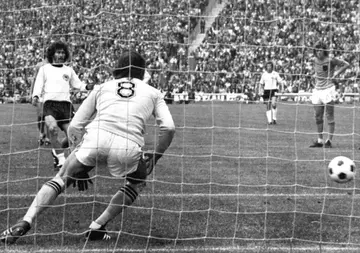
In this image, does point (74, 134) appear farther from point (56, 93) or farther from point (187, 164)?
point (187, 164)

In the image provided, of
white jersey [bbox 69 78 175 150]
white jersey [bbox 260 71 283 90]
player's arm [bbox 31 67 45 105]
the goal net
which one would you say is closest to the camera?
white jersey [bbox 69 78 175 150]

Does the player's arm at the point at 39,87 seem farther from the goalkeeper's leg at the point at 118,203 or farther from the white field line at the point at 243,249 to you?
the white field line at the point at 243,249

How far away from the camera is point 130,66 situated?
636 cm

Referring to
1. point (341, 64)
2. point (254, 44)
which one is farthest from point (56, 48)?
point (341, 64)

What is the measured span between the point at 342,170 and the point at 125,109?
9.90ft

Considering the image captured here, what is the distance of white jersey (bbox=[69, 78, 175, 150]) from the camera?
20.4 ft

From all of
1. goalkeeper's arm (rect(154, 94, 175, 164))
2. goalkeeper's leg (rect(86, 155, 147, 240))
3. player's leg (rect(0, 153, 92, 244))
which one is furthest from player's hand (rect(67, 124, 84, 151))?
goalkeeper's arm (rect(154, 94, 175, 164))

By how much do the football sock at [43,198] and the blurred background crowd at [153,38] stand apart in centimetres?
162

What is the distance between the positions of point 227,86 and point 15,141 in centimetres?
545

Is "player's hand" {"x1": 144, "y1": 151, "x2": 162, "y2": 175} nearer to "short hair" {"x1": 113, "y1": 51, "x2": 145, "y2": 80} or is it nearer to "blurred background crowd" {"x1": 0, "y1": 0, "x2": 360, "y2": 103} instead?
"short hair" {"x1": 113, "y1": 51, "x2": 145, "y2": 80}

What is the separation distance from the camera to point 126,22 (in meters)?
11.0

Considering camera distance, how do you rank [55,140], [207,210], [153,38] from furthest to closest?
[55,140] → [153,38] → [207,210]

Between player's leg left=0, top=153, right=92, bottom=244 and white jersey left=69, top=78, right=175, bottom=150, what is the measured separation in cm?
38

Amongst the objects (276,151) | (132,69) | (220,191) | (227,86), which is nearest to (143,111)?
(132,69)
